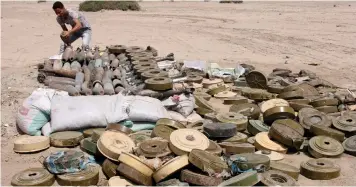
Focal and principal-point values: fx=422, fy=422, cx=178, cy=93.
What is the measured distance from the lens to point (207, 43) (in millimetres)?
15266

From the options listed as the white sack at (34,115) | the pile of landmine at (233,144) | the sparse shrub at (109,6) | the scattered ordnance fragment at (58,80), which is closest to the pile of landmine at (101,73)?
the scattered ordnance fragment at (58,80)

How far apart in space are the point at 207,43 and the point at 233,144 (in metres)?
10.0

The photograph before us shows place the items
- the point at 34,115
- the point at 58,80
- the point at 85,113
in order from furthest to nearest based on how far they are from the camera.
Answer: the point at 58,80, the point at 34,115, the point at 85,113

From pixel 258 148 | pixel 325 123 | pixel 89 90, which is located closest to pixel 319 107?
pixel 325 123

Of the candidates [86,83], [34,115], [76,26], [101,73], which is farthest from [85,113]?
[76,26]

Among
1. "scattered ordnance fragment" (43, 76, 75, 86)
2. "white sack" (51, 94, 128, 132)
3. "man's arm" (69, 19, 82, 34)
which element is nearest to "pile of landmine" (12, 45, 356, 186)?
"white sack" (51, 94, 128, 132)

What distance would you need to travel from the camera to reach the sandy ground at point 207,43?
6.93 metres

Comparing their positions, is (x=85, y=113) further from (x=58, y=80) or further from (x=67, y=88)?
(x=58, y=80)

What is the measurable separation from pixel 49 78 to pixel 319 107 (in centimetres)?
514

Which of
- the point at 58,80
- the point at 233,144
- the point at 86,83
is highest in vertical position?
the point at 86,83

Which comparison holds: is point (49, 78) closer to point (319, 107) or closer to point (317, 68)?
point (319, 107)

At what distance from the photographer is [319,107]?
7.11 metres

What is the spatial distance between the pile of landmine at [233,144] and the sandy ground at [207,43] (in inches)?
9.0

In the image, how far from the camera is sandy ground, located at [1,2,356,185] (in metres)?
6.93
